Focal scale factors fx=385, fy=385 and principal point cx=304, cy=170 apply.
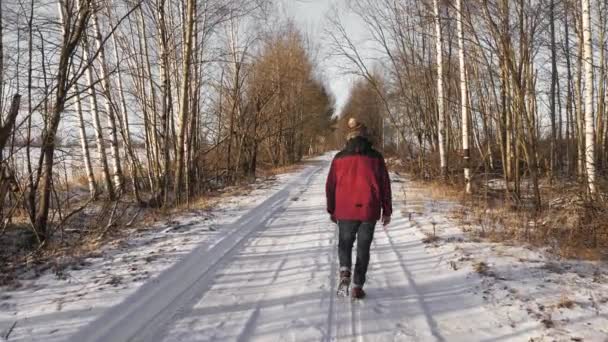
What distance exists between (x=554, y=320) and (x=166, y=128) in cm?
1027

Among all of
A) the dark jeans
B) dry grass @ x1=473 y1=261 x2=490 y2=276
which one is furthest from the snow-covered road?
the dark jeans

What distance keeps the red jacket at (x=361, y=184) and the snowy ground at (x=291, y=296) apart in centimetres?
94

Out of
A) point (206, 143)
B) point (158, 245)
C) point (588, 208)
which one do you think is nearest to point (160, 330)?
point (158, 245)

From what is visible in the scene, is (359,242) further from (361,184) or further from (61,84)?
(61,84)

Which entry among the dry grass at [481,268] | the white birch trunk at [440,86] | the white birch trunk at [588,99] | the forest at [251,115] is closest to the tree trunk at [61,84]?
the forest at [251,115]

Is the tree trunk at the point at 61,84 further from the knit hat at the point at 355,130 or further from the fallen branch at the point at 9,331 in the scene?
the knit hat at the point at 355,130

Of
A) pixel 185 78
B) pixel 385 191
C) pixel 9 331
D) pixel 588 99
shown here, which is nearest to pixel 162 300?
pixel 9 331

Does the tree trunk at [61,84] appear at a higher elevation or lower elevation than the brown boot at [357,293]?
higher

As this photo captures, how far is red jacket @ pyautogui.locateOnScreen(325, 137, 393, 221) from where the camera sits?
13.2 feet

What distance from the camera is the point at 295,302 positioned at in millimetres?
3973

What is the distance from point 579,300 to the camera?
386cm

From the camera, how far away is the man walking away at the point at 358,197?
402 cm

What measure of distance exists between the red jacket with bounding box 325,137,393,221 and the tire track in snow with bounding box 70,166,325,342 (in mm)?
1881

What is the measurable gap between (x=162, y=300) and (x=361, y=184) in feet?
7.90
